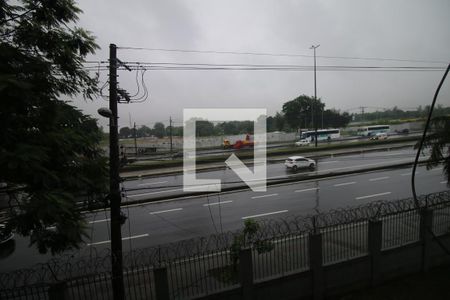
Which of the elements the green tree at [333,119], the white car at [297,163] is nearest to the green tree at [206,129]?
the green tree at [333,119]

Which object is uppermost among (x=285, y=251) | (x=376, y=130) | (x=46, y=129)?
(x=376, y=130)

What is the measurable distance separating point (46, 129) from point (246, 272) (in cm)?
495

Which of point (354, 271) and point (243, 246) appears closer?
point (243, 246)

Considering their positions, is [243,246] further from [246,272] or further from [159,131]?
[159,131]

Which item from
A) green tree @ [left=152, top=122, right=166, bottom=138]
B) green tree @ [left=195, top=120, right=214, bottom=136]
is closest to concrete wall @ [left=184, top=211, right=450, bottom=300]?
green tree @ [left=195, top=120, right=214, bottom=136]

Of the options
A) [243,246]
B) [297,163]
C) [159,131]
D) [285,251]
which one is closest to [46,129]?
[243,246]

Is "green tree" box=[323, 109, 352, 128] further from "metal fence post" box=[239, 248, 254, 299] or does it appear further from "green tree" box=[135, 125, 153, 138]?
"metal fence post" box=[239, 248, 254, 299]

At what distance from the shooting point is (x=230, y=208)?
16344 millimetres

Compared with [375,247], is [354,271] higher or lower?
lower

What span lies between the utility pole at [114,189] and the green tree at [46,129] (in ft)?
0.82

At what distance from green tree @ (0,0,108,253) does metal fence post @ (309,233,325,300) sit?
5.01 metres

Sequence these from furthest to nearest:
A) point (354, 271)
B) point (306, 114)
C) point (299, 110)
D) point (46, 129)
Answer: point (306, 114) < point (299, 110) < point (354, 271) < point (46, 129)

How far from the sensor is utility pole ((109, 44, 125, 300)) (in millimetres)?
6223

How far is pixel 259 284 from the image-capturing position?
23.1 feet
